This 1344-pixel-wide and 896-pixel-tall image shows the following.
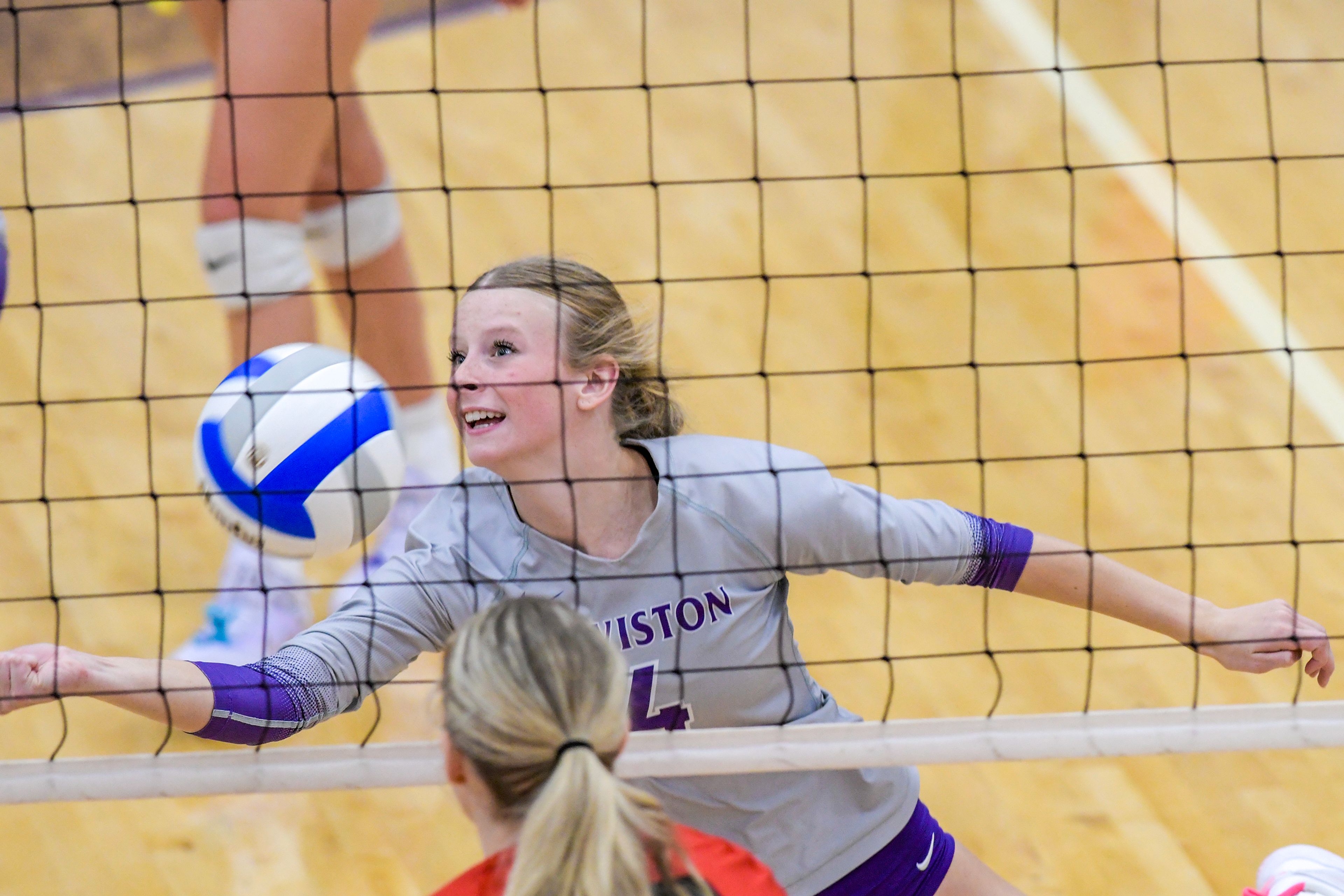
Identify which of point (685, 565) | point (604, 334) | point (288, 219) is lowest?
point (685, 565)

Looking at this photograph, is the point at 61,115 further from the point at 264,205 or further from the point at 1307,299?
the point at 1307,299

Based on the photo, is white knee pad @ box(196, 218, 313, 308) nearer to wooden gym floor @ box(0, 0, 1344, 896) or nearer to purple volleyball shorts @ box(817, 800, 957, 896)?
wooden gym floor @ box(0, 0, 1344, 896)

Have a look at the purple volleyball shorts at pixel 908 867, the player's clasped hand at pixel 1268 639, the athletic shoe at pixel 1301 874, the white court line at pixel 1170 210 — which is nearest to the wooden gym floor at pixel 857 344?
the white court line at pixel 1170 210

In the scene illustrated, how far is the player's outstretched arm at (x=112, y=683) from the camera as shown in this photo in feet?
4.60

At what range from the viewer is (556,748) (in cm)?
111

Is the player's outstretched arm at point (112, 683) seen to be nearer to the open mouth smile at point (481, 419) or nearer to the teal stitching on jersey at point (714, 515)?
the open mouth smile at point (481, 419)

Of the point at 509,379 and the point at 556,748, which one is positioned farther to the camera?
the point at 509,379

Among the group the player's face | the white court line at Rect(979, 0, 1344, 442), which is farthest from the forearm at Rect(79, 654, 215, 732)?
the white court line at Rect(979, 0, 1344, 442)

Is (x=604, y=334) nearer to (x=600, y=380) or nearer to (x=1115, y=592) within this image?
(x=600, y=380)

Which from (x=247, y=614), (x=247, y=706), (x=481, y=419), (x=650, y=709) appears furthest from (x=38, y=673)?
(x=247, y=614)

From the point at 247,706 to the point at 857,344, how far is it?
1.90 m

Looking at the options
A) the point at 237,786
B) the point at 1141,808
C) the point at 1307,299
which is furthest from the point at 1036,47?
the point at 237,786

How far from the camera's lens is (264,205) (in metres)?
2.27

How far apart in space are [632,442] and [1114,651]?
1.20m
